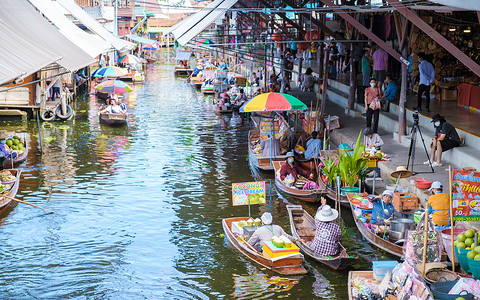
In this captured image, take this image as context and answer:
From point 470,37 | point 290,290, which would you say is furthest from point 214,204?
point 470,37

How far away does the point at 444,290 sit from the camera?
9.66 meters

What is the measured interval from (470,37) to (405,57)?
17.2ft

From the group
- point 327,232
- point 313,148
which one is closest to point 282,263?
point 327,232

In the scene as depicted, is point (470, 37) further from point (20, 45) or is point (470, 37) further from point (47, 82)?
point (47, 82)

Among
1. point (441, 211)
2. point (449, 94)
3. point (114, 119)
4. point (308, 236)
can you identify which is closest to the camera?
point (441, 211)

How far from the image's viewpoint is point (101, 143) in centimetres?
2458

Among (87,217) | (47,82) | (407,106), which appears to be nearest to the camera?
(87,217)

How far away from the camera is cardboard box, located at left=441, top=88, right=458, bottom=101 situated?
22.3 meters

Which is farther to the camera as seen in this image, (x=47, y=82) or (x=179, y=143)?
(x=47, y=82)

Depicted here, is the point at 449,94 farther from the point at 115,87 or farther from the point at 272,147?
the point at 115,87

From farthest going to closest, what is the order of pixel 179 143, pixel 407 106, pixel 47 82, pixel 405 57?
pixel 47 82
pixel 179 143
pixel 407 106
pixel 405 57

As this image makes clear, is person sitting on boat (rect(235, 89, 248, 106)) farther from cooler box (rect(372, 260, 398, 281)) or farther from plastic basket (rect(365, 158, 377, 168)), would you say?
cooler box (rect(372, 260, 398, 281))

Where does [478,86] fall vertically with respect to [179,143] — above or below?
above

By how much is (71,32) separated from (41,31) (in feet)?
29.0
